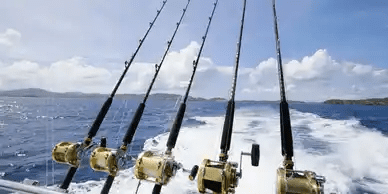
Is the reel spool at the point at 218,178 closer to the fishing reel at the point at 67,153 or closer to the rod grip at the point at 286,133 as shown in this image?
the rod grip at the point at 286,133

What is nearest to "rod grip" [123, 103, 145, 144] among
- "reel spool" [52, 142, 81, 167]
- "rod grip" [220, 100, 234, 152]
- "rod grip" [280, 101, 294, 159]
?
"reel spool" [52, 142, 81, 167]

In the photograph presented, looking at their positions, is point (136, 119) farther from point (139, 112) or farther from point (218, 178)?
point (218, 178)

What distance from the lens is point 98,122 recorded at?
345 centimetres

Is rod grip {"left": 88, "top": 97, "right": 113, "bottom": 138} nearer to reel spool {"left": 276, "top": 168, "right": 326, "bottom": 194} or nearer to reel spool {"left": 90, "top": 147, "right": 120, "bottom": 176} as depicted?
reel spool {"left": 90, "top": 147, "right": 120, "bottom": 176}

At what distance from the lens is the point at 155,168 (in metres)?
2.17

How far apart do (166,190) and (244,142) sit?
6.95 meters

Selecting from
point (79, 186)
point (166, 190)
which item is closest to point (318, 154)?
point (166, 190)

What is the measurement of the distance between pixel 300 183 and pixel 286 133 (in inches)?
33.0

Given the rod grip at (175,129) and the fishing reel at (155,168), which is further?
the rod grip at (175,129)

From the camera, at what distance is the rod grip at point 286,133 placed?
2.35m

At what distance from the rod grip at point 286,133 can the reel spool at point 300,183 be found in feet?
1.62

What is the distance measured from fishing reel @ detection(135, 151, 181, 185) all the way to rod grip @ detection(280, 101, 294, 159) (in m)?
1.17

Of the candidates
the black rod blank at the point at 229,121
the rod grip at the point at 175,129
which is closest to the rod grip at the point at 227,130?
the black rod blank at the point at 229,121

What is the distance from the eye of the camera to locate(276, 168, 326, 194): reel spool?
1725 mm
